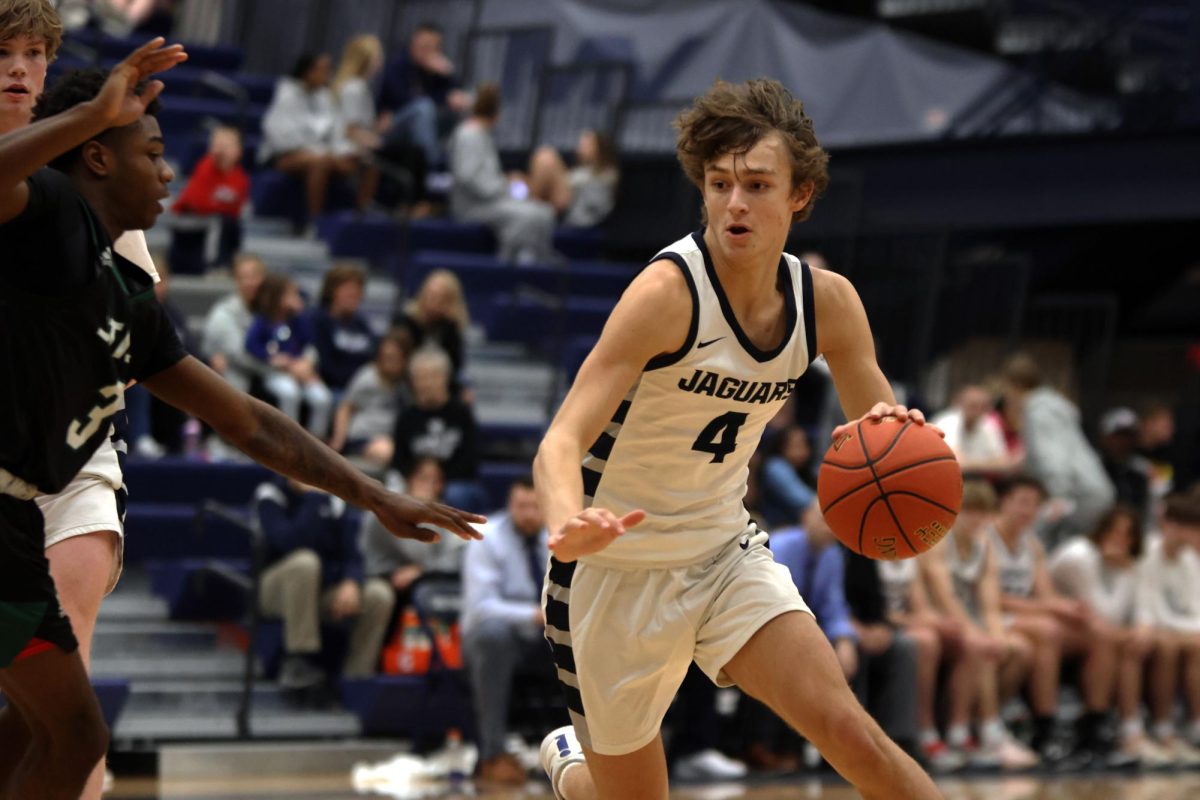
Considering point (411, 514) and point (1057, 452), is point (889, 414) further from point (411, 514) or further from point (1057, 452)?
point (1057, 452)

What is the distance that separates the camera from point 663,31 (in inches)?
613

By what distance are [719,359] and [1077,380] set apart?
9573 millimetres

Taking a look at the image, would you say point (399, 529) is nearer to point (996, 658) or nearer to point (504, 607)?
point (504, 607)

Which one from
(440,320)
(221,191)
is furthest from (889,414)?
(221,191)

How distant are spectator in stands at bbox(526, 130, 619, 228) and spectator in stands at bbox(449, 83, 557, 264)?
354 millimetres

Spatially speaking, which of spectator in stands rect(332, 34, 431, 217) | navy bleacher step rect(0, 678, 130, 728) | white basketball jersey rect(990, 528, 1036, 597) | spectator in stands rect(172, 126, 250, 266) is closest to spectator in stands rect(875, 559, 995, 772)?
white basketball jersey rect(990, 528, 1036, 597)

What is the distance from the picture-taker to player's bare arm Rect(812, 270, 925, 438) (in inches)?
193

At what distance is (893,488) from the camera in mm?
4758

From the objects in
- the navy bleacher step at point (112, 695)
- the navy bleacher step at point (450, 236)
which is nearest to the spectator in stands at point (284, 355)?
the navy bleacher step at point (112, 695)

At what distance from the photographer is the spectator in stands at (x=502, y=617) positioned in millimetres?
9141

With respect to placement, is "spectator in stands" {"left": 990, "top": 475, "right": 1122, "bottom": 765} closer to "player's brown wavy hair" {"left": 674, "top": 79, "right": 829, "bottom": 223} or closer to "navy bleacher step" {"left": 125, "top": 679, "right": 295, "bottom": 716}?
"navy bleacher step" {"left": 125, "top": 679, "right": 295, "bottom": 716}

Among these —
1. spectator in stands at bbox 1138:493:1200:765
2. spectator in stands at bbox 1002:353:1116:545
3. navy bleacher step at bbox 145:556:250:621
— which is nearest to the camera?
navy bleacher step at bbox 145:556:250:621

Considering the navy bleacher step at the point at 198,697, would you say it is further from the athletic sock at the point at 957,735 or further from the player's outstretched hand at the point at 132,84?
the player's outstretched hand at the point at 132,84

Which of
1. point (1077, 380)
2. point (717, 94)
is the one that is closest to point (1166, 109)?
point (1077, 380)
